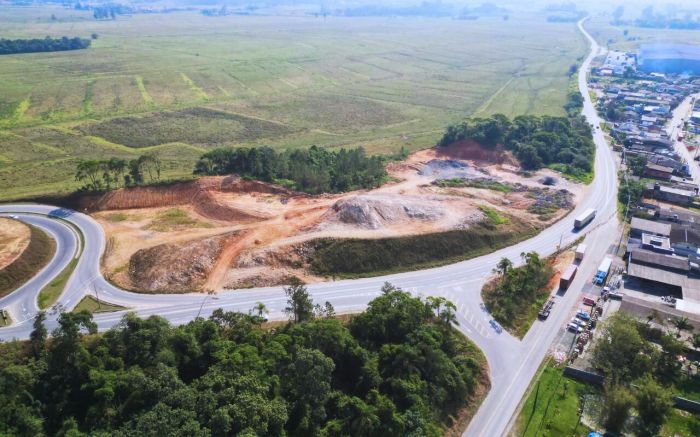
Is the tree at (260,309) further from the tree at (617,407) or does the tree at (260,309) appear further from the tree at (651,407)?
the tree at (651,407)

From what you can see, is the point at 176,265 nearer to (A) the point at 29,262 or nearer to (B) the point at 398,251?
(A) the point at 29,262

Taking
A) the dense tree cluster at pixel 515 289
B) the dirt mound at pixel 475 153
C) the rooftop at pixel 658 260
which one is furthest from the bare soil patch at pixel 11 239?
the rooftop at pixel 658 260

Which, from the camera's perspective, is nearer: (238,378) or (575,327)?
(238,378)

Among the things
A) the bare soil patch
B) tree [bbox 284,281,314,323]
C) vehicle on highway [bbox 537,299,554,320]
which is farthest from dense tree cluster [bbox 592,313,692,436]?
the bare soil patch

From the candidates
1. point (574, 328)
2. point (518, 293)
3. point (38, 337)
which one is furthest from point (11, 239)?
point (574, 328)

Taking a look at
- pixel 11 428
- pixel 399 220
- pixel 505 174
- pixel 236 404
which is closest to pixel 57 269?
pixel 11 428

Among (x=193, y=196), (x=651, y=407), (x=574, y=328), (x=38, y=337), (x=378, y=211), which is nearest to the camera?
(x=651, y=407)

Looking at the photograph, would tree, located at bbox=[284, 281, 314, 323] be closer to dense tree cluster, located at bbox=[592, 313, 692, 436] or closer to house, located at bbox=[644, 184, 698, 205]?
dense tree cluster, located at bbox=[592, 313, 692, 436]
